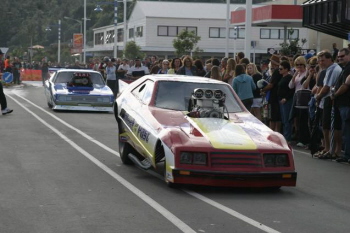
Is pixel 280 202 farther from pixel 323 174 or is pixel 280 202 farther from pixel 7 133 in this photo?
pixel 7 133

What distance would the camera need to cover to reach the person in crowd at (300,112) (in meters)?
16.9

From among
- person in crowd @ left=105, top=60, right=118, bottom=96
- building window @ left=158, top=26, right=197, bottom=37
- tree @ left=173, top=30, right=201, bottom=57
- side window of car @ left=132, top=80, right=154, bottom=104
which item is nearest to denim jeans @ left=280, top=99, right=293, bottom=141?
side window of car @ left=132, top=80, right=154, bottom=104

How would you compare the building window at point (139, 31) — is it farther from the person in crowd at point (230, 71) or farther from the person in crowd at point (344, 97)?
the person in crowd at point (344, 97)

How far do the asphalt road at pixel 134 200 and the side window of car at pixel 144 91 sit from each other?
1076mm

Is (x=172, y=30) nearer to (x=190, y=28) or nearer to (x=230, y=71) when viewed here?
(x=190, y=28)

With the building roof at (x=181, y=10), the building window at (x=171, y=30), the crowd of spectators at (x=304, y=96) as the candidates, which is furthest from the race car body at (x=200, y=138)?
the building roof at (x=181, y=10)

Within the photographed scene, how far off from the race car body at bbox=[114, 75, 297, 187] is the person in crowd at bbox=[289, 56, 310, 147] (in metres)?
4.72

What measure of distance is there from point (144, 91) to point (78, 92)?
13.3 m

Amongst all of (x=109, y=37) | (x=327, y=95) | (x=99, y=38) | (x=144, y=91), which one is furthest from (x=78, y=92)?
(x=99, y=38)

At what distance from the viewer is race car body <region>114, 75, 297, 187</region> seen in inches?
402

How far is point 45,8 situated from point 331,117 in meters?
144

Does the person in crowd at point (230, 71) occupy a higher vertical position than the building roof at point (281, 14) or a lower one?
lower

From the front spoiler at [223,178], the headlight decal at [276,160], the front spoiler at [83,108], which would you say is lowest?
the front spoiler at [83,108]

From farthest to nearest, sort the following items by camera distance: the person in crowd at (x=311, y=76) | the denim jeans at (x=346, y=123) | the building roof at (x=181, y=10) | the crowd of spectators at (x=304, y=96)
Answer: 1. the building roof at (x=181, y=10)
2. the person in crowd at (x=311, y=76)
3. the crowd of spectators at (x=304, y=96)
4. the denim jeans at (x=346, y=123)
